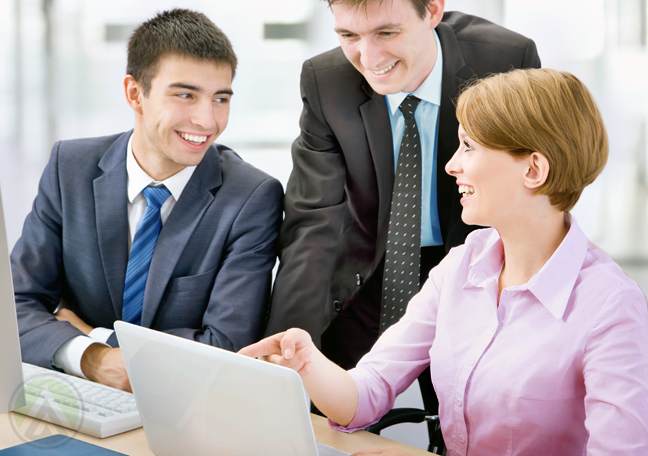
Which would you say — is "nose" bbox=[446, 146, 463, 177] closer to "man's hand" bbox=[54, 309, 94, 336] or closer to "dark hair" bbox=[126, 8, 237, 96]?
"dark hair" bbox=[126, 8, 237, 96]

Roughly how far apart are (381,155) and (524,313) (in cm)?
81

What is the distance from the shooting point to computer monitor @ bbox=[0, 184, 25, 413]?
958 millimetres

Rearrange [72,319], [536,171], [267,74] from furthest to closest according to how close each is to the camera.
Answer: [267,74]
[72,319]
[536,171]

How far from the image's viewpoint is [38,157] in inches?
156

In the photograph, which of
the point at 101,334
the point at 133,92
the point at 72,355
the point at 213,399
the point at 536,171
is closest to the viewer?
the point at 213,399

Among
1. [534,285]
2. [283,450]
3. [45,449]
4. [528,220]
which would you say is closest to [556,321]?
[534,285]

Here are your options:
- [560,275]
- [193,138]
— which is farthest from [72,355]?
[560,275]

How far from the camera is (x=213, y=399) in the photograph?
0.87 metres

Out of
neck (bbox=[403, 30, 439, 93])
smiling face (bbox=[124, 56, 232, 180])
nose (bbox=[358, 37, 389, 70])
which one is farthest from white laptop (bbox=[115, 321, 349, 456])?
neck (bbox=[403, 30, 439, 93])

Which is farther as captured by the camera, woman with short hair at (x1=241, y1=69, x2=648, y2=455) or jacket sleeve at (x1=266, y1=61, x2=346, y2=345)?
jacket sleeve at (x1=266, y1=61, x2=346, y2=345)

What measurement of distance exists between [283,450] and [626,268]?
9.35 ft

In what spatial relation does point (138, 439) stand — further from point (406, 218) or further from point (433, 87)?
point (433, 87)

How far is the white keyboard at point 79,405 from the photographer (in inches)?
45.2

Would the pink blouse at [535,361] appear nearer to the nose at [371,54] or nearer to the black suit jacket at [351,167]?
the black suit jacket at [351,167]
